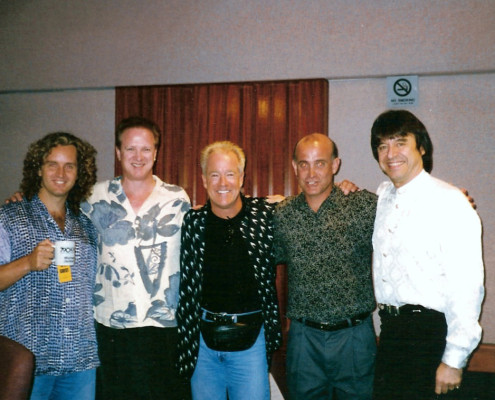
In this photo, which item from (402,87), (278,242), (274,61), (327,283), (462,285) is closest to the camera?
(462,285)

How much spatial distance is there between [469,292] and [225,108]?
2.33m

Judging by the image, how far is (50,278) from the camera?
5.87 ft

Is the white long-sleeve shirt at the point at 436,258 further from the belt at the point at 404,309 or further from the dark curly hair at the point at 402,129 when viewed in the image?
the dark curly hair at the point at 402,129

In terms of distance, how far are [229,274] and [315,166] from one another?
0.71 metres

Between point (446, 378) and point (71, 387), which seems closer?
point (446, 378)

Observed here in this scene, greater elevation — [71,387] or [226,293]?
[226,293]

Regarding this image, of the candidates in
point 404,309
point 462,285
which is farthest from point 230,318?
point 462,285

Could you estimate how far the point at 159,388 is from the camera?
77.5 inches

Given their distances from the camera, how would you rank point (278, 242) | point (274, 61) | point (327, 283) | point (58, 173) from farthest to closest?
1. point (274, 61)
2. point (278, 242)
3. point (327, 283)
4. point (58, 173)

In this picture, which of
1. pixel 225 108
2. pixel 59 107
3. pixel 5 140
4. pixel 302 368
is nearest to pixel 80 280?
pixel 302 368

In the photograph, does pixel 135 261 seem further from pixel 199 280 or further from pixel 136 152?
pixel 136 152

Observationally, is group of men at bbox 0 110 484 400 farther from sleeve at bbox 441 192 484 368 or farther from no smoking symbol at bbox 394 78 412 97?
no smoking symbol at bbox 394 78 412 97

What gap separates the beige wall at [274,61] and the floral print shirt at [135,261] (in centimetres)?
161

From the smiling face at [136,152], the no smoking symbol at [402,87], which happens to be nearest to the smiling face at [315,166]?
the smiling face at [136,152]
